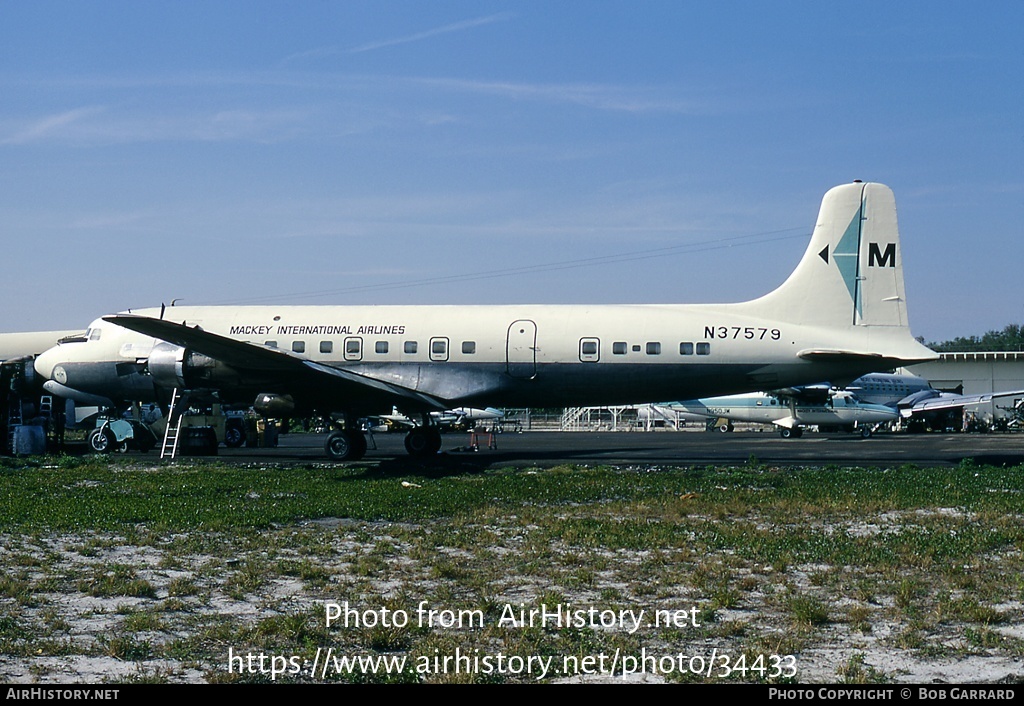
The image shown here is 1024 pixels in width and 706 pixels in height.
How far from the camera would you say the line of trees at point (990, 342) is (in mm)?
142250

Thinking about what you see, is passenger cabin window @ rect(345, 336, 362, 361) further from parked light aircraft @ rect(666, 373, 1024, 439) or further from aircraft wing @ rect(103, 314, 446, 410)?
parked light aircraft @ rect(666, 373, 1024, 439)

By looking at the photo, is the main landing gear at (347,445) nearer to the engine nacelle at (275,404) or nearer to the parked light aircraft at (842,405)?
the engine nacelle at (275,404)

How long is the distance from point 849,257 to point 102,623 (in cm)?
2055

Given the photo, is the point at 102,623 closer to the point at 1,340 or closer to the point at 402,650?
the point at 402,650

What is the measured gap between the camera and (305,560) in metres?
10.7

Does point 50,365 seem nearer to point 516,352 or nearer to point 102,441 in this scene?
point 102,441

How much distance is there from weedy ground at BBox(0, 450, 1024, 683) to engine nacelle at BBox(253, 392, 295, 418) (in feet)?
23.1

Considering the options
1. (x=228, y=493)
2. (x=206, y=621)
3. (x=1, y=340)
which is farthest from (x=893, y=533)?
(x=1, y=340)

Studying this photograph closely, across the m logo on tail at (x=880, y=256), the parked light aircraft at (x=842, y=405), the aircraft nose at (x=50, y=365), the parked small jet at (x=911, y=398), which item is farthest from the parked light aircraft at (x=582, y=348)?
the parked small jet at (x=911, y=398)

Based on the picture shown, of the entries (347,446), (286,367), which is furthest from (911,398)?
(286,367)

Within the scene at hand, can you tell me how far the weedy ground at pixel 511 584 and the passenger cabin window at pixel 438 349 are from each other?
824 centimetres

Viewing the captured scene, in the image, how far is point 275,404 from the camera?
964 inches

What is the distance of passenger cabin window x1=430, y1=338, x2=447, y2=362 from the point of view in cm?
2562

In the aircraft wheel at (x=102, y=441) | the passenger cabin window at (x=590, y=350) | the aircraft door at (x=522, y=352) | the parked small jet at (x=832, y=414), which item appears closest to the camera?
the passenger cabin window at (x=590, y=350)
